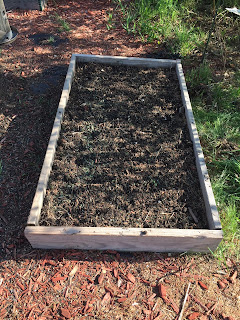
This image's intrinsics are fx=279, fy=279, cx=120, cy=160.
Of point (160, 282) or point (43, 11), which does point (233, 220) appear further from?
point (43, 11)

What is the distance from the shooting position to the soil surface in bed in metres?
2.46

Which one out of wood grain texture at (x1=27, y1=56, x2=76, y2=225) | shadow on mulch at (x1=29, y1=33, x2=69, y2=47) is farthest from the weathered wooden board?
wood grain texture at (x1=27, y1=56, x2=76, y2=225)

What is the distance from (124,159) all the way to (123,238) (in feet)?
2.91

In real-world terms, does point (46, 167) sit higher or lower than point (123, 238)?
higher

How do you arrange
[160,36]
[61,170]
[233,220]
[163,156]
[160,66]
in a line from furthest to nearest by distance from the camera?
[160,36], [160,66], [163,156], [61,170], [233,220]

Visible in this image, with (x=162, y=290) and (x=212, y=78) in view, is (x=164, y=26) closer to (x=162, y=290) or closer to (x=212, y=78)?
(x=212, y=78)

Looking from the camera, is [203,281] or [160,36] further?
[160,36]

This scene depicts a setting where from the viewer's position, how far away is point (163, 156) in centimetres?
290

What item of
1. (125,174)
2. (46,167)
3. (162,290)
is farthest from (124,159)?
(162,290)

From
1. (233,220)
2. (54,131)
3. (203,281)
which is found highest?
(54,131)

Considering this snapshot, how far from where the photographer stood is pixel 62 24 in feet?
16.4

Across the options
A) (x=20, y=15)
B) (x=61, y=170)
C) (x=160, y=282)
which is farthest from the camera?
(x=20, y=15)

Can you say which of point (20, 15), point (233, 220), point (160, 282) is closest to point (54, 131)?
point (160, 282)

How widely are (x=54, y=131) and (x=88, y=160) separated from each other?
1.56 ft
